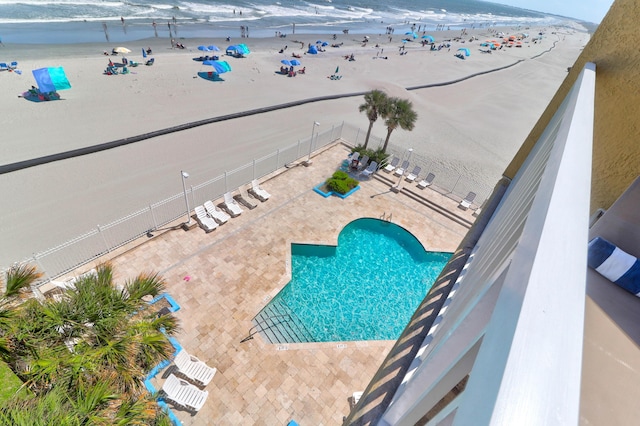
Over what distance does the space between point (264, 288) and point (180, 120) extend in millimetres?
17855

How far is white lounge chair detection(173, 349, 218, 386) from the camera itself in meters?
8.72

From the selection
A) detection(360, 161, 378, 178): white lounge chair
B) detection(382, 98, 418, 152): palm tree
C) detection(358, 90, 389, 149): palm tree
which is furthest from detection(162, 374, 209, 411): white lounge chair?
detection(358, 90, 389, 149): palm tree

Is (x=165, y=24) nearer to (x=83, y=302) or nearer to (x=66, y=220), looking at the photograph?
(x=66, y=220)

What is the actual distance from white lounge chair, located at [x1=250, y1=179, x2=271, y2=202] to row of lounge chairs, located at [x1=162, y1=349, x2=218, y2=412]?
340 inches

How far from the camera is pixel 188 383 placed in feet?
28.3

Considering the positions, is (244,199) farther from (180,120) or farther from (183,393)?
(180,120)

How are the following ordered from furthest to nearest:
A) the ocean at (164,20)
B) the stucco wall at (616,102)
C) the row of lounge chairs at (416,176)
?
the ocean at (164,20) < the row of lounge chairs at (416,176) < the stucco wall at (616,102)

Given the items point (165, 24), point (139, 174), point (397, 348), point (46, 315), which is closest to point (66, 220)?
point (139, 174)

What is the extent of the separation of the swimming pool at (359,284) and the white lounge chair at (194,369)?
2.56 metres

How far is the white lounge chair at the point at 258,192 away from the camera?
52.5 feet

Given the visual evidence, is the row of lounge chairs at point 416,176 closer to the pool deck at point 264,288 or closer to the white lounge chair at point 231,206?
the pool deck at point 264,288

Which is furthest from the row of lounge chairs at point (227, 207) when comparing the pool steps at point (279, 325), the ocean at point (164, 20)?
the ocean at point (164, 20)

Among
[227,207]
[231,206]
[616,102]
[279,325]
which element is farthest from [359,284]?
[616,102]

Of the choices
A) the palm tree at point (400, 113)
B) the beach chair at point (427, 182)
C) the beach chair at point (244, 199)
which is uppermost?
the palm tree at point (400, 113)
